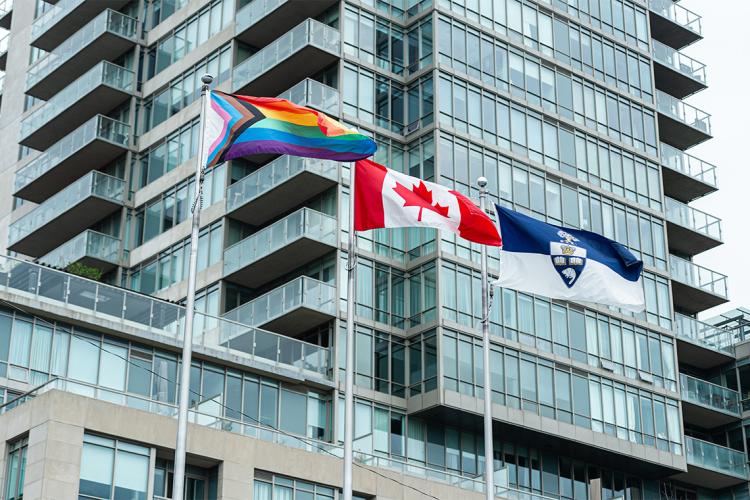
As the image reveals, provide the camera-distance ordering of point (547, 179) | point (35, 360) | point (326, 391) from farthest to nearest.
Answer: point (547, 179), point (326, 391), point (35, 360)

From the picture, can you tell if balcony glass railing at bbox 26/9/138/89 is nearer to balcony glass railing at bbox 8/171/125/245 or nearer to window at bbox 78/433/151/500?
balcony glass railing at bbox 8/171/125/245

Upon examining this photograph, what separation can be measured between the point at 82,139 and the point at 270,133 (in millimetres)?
31787

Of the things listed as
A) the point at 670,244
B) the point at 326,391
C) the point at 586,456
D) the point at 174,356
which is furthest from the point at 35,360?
the point at 670,244

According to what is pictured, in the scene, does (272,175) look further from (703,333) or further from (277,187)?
(703,333)

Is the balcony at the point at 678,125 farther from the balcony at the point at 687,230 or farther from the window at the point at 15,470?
the window at the point at 15,470

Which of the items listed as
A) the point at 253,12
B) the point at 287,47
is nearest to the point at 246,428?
the point at 287,47

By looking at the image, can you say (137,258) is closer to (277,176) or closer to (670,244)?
(277,176)

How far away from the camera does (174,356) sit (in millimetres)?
44812

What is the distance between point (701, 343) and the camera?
207 ft

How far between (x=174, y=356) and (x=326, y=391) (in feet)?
21.0

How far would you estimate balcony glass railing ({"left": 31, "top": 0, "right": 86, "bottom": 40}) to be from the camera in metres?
66.2

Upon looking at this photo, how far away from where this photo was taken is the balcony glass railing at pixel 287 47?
53938mm

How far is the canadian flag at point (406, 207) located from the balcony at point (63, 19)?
3570cm

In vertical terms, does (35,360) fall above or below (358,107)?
below
